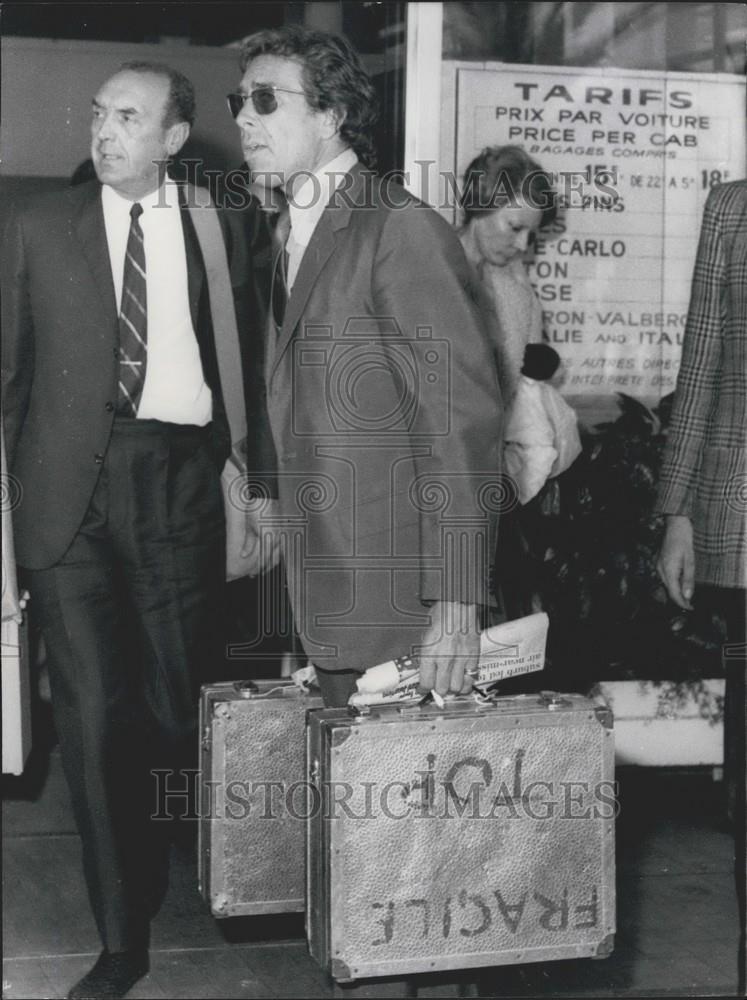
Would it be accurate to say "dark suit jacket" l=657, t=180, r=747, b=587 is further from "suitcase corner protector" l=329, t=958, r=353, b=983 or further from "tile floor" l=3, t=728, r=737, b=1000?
"suitcase corner protector" l=329, t=958, r=353, b=983

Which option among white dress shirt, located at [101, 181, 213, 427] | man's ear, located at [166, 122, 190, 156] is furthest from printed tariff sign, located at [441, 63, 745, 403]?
white dress shirt, located at [101, 181, 213, 427]

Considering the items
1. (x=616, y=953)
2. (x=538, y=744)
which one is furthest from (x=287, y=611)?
(x=538, y=744)

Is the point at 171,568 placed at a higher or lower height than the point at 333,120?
lower

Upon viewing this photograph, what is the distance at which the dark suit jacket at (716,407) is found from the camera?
3477mm

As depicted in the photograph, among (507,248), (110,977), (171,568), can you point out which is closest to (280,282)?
(171,568)

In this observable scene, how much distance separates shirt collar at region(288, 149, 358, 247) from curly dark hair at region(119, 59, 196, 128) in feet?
1.91

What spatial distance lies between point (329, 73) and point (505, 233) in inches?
59.4

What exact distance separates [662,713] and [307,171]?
303 centimetres

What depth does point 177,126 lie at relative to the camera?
12.3ft

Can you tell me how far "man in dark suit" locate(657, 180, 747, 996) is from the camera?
348cm

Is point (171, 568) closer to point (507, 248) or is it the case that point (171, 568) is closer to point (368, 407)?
point (368, 407)

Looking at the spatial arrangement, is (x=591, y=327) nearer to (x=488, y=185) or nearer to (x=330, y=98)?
(x=488, y=185)

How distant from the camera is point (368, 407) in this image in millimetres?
3178

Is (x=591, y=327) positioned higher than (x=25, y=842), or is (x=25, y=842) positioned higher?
(x=591, y=327)
